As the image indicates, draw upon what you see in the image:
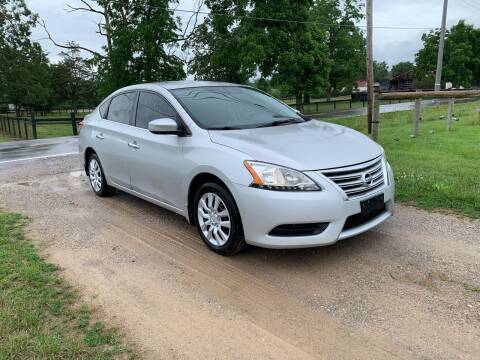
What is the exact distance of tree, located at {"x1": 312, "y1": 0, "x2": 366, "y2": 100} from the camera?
4375 cm

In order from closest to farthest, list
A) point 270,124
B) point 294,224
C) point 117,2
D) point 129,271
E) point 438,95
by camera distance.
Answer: point 294,224, point 129,271, point 270,124, point 438,95, point 117,2

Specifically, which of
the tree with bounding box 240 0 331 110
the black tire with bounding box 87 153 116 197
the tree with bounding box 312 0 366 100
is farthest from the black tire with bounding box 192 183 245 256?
the tree with bounding box 312 0 366 100

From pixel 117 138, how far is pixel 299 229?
122 inches

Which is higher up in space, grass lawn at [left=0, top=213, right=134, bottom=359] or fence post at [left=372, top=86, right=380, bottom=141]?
fence post at [left=372, top=86, right=380, bottom=141]

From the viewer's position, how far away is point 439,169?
7.15 m

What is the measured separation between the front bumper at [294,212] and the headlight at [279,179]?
0.05 metres

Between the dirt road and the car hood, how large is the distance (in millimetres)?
951

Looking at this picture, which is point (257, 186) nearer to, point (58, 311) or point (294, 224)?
point (294, 224)

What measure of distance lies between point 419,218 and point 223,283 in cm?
270

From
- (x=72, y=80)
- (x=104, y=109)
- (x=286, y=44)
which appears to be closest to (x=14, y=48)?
(x=72, y=80)

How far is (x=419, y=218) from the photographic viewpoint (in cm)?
523

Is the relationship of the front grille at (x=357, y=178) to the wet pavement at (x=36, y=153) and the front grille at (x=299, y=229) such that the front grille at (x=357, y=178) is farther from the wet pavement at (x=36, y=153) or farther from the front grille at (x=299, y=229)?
the wet pavement at (x=36, y=153)

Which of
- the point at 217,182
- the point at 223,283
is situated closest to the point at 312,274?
the point at 223,283

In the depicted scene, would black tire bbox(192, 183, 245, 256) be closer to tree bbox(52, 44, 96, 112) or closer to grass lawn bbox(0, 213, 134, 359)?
grass lawn bbox(0, 213, 134, 359)
